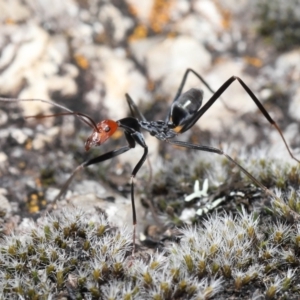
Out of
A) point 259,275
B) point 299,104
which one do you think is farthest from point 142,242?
point 299,104

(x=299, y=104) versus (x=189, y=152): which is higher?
(x=299, y=104)

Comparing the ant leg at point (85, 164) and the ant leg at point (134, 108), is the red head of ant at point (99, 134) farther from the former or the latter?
the ant leg at point (134, 108)

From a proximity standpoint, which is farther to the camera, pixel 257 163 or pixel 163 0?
pixel 163 0

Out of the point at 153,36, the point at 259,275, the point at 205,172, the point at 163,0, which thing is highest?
the point at 163,0

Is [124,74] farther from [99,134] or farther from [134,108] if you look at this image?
[99,134]

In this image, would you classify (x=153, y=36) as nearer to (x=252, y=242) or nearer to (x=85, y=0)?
(x=85, y=0)

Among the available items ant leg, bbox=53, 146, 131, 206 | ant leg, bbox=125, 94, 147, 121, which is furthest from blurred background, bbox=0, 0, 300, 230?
ant leg, bbox=125, 94, 147, 121

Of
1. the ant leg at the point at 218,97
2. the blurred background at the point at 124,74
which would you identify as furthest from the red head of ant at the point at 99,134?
the ant leg at the point at 218,97

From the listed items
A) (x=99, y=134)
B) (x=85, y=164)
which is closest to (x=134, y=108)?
(x=99, y=134)
